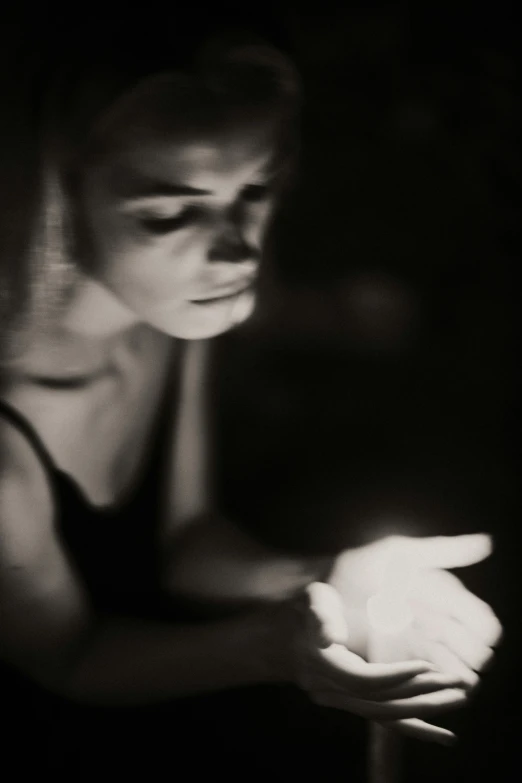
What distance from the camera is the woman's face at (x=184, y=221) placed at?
2.32ft

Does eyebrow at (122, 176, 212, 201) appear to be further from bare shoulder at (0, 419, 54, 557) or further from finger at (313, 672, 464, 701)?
finger at (313, 672, 464, 701)

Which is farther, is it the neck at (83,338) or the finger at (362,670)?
the neck at (83,338)

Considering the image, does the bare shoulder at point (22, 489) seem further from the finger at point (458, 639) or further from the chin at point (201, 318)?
the finger at point (458, 639)

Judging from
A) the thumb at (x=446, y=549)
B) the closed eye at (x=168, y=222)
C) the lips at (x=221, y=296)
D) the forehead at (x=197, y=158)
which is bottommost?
the thumb at (x=446, y=549)

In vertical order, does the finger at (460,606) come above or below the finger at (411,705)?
above

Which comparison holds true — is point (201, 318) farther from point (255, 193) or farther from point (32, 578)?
point (32, 578)

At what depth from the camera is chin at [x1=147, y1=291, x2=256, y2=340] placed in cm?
77

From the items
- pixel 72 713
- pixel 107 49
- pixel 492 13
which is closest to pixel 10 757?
pixel 72 713

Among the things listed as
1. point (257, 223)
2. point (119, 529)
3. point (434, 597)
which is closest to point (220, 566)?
point (119, 529)

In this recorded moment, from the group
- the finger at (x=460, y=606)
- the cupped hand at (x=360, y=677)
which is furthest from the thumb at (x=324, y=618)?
the finger at (x=460, y=606)

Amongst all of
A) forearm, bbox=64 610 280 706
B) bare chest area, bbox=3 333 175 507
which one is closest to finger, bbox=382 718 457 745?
forearm, bbox=64 610 280 706

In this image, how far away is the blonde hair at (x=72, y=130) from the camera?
2.23 ft

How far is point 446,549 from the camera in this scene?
2.48 feet

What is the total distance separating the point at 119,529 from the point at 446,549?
30 centimetres
